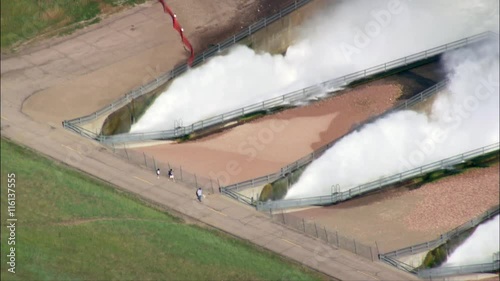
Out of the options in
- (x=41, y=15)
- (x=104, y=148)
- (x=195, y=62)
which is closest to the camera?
(x=104, y=148)

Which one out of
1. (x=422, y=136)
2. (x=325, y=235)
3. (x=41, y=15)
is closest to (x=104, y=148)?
(x=41, y=15)

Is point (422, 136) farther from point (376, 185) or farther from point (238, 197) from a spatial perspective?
point (238, 197)

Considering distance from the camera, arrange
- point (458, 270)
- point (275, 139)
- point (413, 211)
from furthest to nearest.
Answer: point (275, 139)
point (413, 211)
point (458, 270)

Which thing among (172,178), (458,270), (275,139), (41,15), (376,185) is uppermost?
(41,15)

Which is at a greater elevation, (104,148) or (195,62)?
(195,62)

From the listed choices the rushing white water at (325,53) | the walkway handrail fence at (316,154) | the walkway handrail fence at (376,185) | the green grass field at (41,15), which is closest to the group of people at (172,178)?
the walkway handrail fence at (316,154)

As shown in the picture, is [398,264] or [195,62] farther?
[195,62]

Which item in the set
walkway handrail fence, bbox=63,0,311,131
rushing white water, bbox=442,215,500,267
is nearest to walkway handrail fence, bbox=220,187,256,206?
walkway handrail fence, bbox=63,0,311,131
